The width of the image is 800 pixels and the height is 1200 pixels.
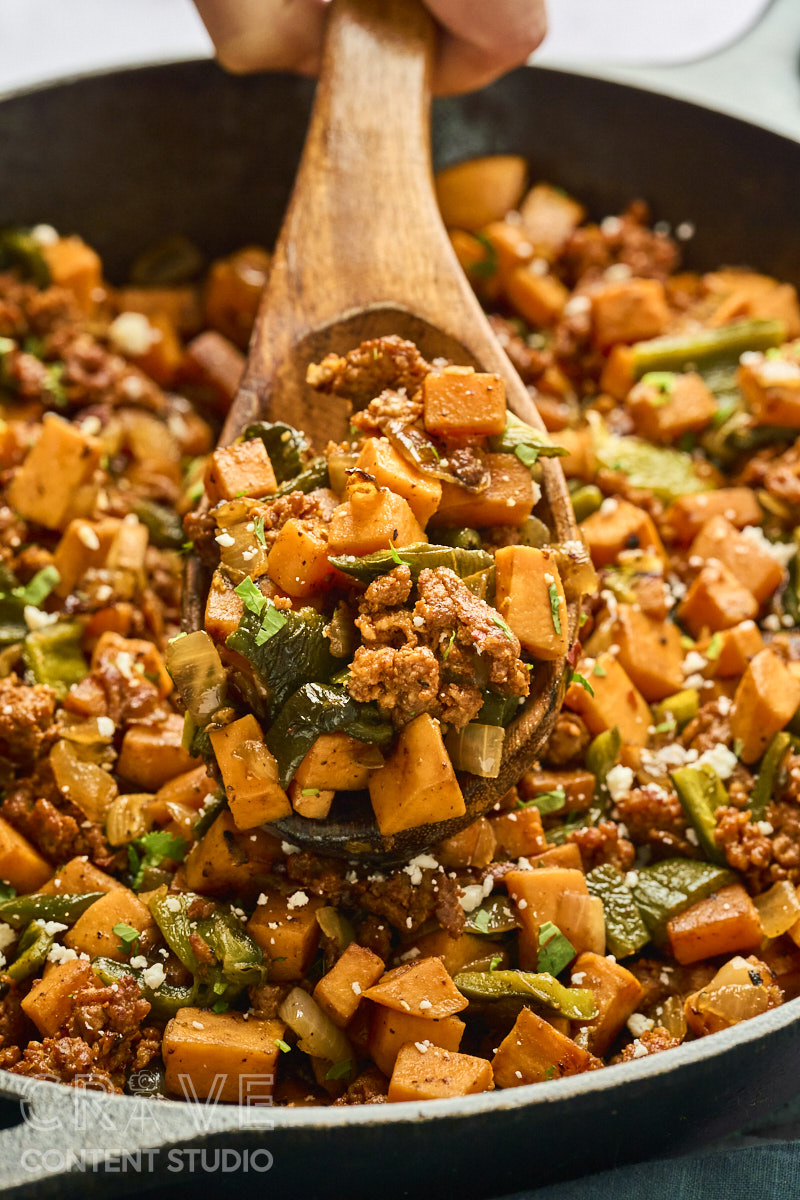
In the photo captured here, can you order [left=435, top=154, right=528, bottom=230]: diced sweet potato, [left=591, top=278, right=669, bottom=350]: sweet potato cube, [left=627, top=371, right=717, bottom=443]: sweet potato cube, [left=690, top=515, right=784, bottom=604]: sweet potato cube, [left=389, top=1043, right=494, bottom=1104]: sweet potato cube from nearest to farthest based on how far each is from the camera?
[left=389, top=1043, right=494, bottom=1104]: sweet potato cube < [left=690, top=515, right=784, bottom=604]: sweet potato cube < [left=627, top=371, right=717, bottom=443]: sweet potato cube < [left=591, top=278, right=669, bottom=350]: sweet potato cube < [left=435, top=154, right=528, bottom=230]: diced sweet potato

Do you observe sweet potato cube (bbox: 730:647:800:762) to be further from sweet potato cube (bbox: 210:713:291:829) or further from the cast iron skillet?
the cast iron skillet

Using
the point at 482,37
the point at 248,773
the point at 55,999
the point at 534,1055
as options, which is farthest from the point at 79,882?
the point at 482,37

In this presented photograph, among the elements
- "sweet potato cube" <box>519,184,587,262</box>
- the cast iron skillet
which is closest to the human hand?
the cast iron skillet

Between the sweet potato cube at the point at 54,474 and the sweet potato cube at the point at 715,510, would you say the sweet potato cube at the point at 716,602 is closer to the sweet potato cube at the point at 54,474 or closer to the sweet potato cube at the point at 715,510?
the sweet potato cube at the point at 715,510

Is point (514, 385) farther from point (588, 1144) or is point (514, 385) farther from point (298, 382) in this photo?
point (588, 1144)

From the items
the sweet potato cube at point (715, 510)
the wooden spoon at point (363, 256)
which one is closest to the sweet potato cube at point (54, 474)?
the wooden spoon at point (363, 256)

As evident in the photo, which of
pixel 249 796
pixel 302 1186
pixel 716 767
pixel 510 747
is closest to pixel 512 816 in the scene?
pixel 510 747

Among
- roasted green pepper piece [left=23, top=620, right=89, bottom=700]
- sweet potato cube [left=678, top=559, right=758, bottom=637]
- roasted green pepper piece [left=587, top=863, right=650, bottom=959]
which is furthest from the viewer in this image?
sweet potato cube [left=678, top=559, right=758, bottom=637]
